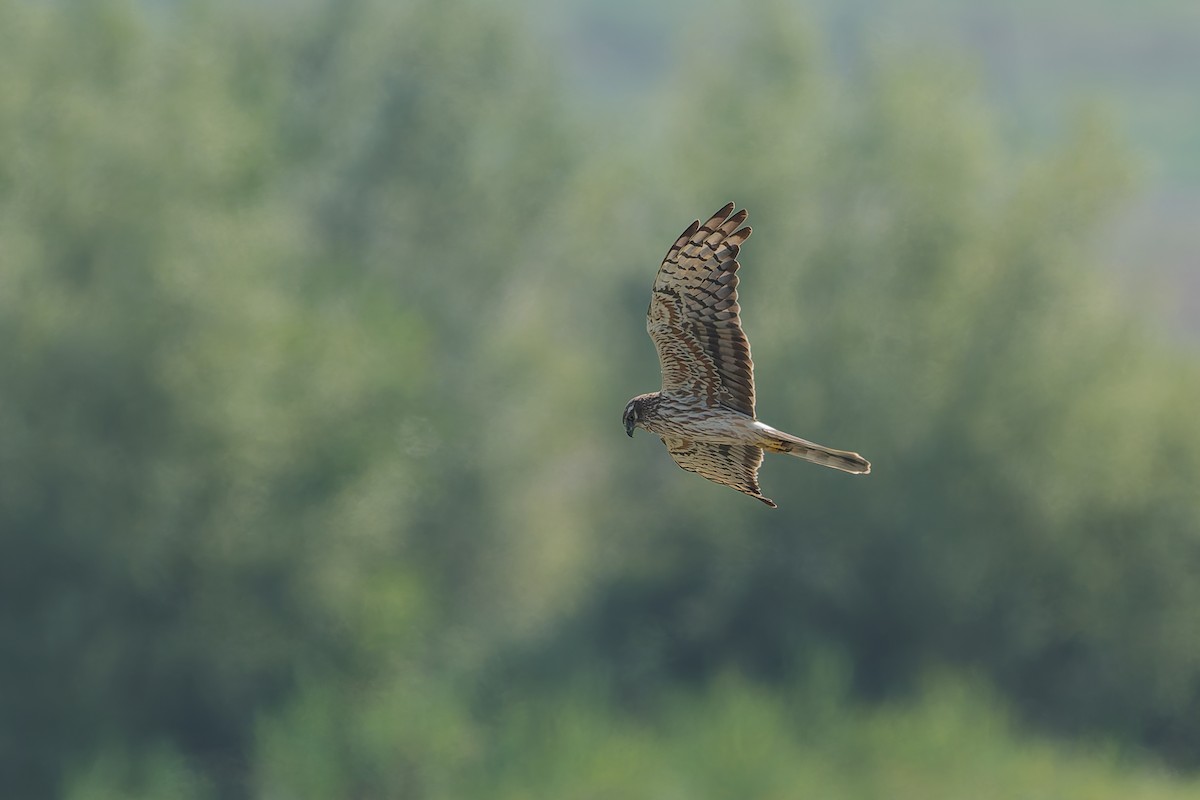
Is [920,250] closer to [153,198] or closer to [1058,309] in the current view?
[1058,309]

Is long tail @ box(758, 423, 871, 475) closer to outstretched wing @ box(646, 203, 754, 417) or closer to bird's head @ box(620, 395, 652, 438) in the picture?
outstretched wing @ box(646, 203, 754, 417)

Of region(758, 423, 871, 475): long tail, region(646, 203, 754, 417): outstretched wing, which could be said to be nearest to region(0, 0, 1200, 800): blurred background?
region(646, 203, 754, 417): outstretched wing

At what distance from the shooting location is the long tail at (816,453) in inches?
392

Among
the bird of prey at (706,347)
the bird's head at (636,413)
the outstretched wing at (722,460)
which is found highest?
the bird of prey at (706,347)

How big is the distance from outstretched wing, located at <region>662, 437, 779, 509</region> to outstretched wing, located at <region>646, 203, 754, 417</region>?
521mm

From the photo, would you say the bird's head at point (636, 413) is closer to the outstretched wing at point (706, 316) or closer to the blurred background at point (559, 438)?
the outstretched wing at point (706, 316)

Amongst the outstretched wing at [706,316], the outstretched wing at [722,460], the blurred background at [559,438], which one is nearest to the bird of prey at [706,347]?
the outstretched wing at [706,316]

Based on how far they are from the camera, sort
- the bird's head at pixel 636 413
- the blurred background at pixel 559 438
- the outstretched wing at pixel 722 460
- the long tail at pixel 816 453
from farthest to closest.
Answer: the blurred background at pixel 559 438 < the outstretched wing at pixel 722 460 < the bird's head at pixel 636 413 < the long tail at pixel 816 453

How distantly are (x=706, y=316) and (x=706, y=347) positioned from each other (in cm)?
20

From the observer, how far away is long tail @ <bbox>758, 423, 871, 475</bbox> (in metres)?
9.97

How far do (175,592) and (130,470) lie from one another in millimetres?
2920

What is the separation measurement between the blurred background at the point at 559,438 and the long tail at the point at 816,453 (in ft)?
70.5

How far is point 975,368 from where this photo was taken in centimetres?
3966

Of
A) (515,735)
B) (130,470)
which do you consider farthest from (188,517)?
(515,735)
